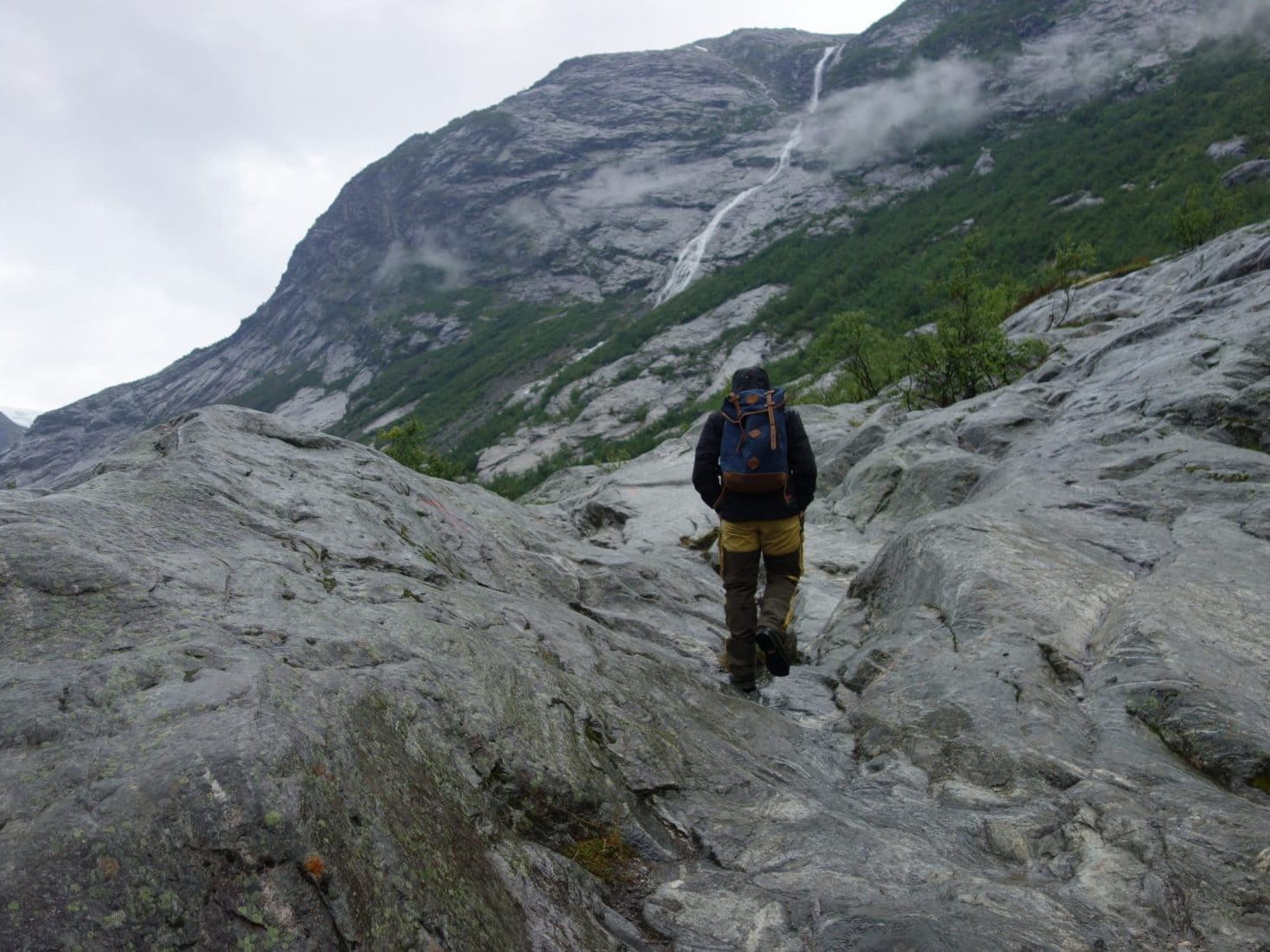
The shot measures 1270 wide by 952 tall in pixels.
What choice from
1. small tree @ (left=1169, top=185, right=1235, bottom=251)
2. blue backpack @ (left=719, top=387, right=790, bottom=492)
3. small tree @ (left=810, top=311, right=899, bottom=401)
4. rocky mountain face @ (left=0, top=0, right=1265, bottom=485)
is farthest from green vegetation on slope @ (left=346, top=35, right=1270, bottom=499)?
blue backpack @ (left=719, top=387, right=790, bottom=492)

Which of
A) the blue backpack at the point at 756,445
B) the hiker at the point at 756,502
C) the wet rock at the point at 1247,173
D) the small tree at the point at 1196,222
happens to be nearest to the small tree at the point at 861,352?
the small tree at the point at 1196,222

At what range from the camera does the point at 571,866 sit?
13.2 ft

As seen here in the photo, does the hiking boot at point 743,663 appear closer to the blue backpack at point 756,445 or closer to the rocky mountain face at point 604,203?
the blue backpack at point 756,445

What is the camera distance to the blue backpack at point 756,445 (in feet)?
25.7

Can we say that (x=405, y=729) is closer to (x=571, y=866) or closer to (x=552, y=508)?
(x=571, y=866)

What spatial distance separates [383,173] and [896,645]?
22199 centimetres

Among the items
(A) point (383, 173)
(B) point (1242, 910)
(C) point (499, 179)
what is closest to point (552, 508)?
(B) point (1242, 910)

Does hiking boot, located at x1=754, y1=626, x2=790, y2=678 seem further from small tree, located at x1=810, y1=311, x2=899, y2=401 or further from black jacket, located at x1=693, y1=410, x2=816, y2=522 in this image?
small tree, located at x1=810, y1=311, x2=899, y2=401

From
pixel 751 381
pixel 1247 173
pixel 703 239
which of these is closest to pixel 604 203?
pixel 703 239

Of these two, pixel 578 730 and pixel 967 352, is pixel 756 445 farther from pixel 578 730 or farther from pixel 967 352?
pixel 967 352

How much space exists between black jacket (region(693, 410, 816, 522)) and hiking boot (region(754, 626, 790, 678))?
1.28 metres

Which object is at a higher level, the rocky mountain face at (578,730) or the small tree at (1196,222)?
the rocky mountain face at (578,730)

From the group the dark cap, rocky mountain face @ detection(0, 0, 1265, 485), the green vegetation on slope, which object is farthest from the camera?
rocky mountain face @ detection(0, 0, 1265, 485)

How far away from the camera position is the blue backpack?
782cm
